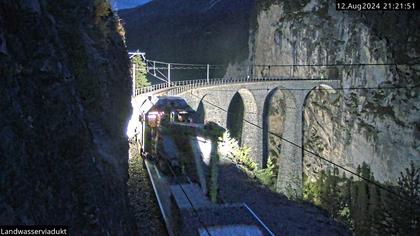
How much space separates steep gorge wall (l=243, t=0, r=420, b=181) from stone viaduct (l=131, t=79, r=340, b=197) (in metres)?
2.92

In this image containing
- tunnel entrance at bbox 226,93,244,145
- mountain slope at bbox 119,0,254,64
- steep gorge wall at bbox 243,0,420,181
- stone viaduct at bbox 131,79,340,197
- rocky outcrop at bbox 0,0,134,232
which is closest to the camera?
rocky outcrop at bbox 0,0,134,232

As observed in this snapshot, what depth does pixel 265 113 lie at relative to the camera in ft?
139

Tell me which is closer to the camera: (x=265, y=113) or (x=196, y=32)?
(x=265, y=113)

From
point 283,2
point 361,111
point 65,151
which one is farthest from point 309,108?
point 65,151

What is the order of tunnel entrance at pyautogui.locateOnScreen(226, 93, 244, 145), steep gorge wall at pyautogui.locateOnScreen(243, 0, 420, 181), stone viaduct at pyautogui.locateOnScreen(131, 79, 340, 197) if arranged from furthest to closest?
tunnel entrance at pyautogui.locateOnScreen(226, 93, 244, 145) < stone viaduct at pyautogui.locateOnScreen(131, 79, 340, 197) < steep gorge wall at pyautogui.locateOnScreen(243, 0, 420, 181)

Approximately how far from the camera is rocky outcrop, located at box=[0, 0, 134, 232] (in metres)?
4.07

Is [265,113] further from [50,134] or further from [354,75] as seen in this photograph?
[50,134]

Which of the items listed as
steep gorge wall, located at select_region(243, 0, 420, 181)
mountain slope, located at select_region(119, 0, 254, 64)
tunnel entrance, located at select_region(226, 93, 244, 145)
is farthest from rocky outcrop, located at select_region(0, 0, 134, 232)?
mountain slope, located at select_region(119, 0, 254, 64)

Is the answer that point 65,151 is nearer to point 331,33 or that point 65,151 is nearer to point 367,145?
point 367,145

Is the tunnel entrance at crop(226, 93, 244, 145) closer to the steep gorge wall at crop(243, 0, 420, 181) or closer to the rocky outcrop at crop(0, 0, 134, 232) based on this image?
the steep gorge wall at crop(243, 0, 420, 181)

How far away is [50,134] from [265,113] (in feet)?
125

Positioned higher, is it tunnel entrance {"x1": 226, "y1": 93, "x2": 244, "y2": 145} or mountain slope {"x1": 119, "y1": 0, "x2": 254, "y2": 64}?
mountain slope {"x1": 119, "y1": 0, "x2": 254, "y2": 64}

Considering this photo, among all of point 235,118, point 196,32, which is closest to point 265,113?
point 235,118

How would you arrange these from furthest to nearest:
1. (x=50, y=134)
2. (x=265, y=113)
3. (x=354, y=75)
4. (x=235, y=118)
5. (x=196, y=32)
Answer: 1. (x=196, y=32)
2. (x=235, y=118)
3. (x=265, y=113)
4. (x=354, y=75)
5. (x=50, y=134)
